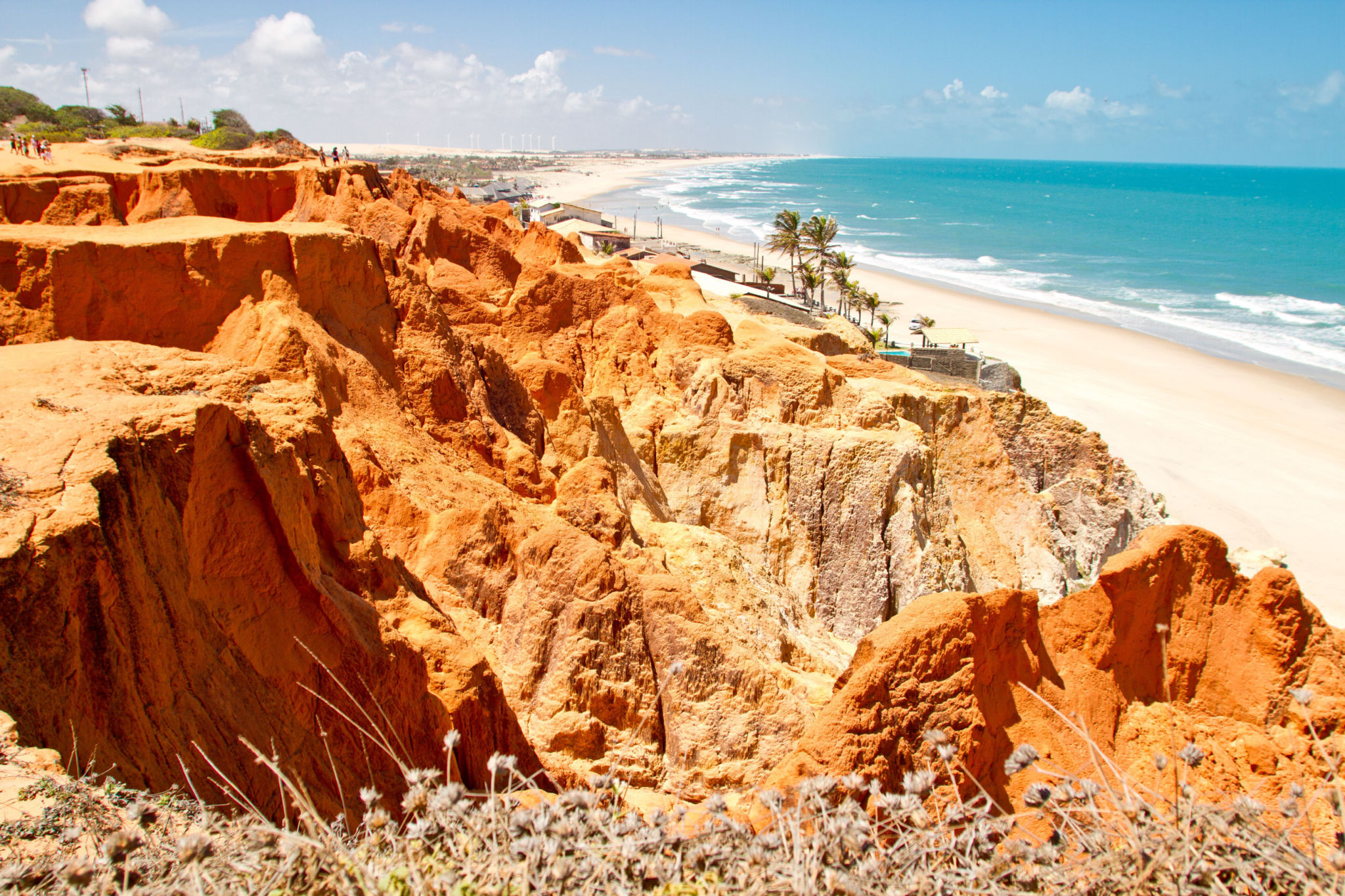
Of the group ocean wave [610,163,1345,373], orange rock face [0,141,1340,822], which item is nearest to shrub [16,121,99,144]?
orange rock face [0,141,1340,822]

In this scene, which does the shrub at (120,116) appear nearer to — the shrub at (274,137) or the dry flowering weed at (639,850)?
the shrub at (274,137)

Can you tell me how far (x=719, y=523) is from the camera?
14.5m

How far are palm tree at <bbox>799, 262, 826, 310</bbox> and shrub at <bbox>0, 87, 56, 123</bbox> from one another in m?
48.3

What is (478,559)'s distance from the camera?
883cm

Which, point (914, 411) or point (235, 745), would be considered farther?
point (914, 411)

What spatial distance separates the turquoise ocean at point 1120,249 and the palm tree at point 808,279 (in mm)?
7939

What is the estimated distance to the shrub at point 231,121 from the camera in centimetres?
6069

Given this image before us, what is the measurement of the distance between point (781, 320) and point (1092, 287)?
5192 cm

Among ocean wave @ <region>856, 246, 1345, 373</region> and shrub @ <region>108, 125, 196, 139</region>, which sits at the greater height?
shrub @ <region>108, 125, 196, 139</region>

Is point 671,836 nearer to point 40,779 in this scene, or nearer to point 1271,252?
point 40,779

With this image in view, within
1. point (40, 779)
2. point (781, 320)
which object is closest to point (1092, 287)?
point (781, 320)

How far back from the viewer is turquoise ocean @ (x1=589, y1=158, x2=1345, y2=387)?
54375 mm

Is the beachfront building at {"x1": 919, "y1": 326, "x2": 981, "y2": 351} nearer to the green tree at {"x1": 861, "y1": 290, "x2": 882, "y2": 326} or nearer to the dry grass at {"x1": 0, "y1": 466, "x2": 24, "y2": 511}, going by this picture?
the green tree at {"x1": 861, "y1": 290, "x2": 882, "y2": 326}

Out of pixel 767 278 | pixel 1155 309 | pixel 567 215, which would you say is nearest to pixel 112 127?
pixel 567 215
